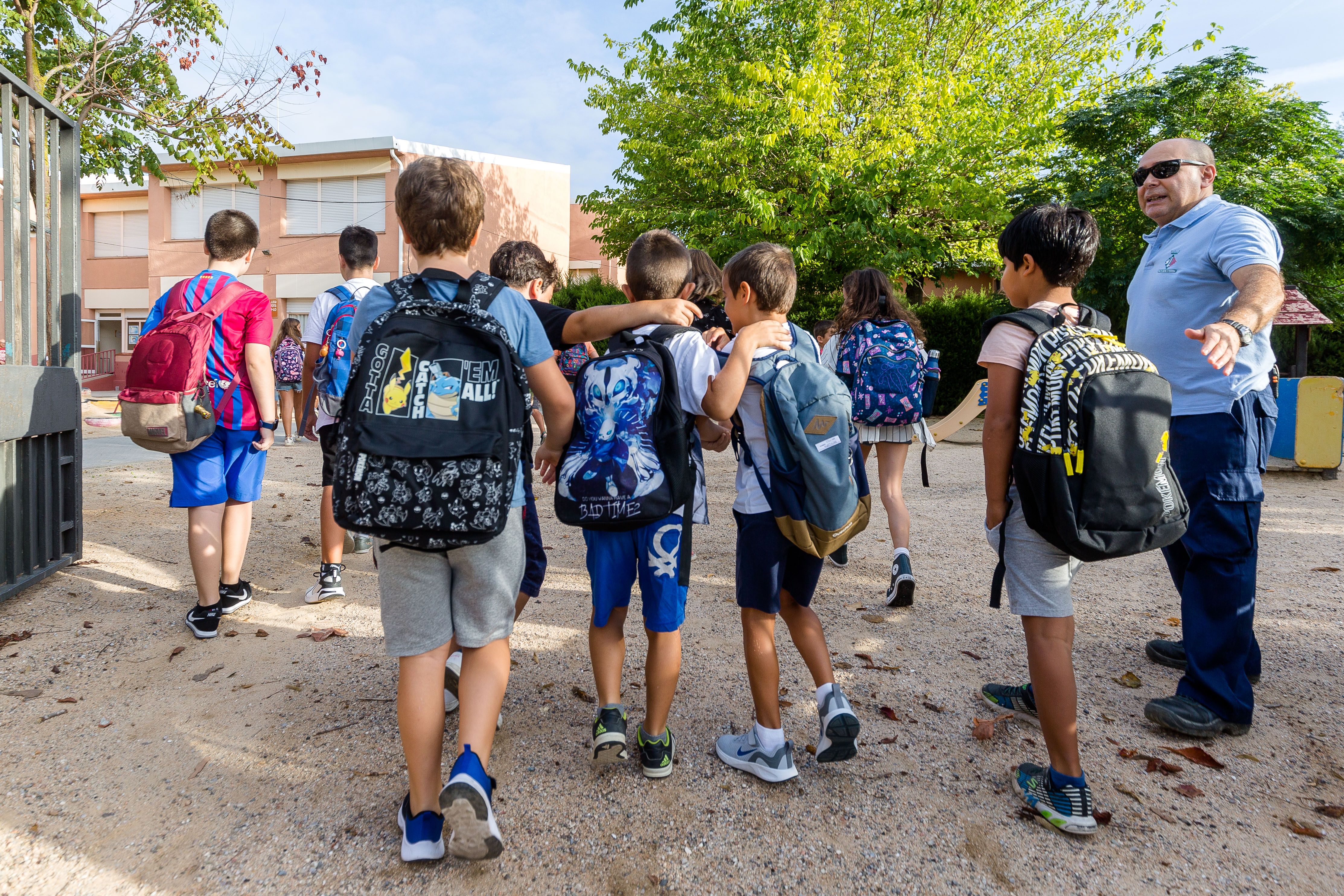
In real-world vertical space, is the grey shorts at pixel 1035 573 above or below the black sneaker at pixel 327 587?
above

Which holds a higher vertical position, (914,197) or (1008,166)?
(1008,166)

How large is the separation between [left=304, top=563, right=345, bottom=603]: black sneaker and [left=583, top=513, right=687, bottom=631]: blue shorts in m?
2.40

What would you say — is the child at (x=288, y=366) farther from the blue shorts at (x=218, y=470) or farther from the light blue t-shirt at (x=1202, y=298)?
the light blue t-shirt at (x=1202, y=298)

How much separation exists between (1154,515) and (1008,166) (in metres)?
18.8

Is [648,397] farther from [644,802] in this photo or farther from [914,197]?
[914,197]

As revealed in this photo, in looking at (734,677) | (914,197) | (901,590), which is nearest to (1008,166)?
(914,197)

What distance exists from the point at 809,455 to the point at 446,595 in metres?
1.14

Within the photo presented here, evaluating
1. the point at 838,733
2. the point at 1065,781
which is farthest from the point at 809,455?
the point at 1065,781

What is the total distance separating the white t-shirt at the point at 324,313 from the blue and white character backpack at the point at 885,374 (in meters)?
2.82

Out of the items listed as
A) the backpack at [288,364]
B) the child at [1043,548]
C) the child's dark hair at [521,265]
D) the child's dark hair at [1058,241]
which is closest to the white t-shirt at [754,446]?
the child at [1043,548]

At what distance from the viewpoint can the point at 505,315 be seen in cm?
210

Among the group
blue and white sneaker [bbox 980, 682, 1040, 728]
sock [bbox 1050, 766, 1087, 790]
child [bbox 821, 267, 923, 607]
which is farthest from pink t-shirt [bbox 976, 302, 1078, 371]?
child [bbox 821, 267, 923, 607]

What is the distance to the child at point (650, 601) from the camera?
2.45 meters

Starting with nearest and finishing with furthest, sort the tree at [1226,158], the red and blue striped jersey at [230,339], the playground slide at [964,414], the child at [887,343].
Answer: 1. the playground slide at [964,414]
2. the red and blue striped jersey at [230,339]
3. the child at [887,343]
4. the tree at [1226,158]
